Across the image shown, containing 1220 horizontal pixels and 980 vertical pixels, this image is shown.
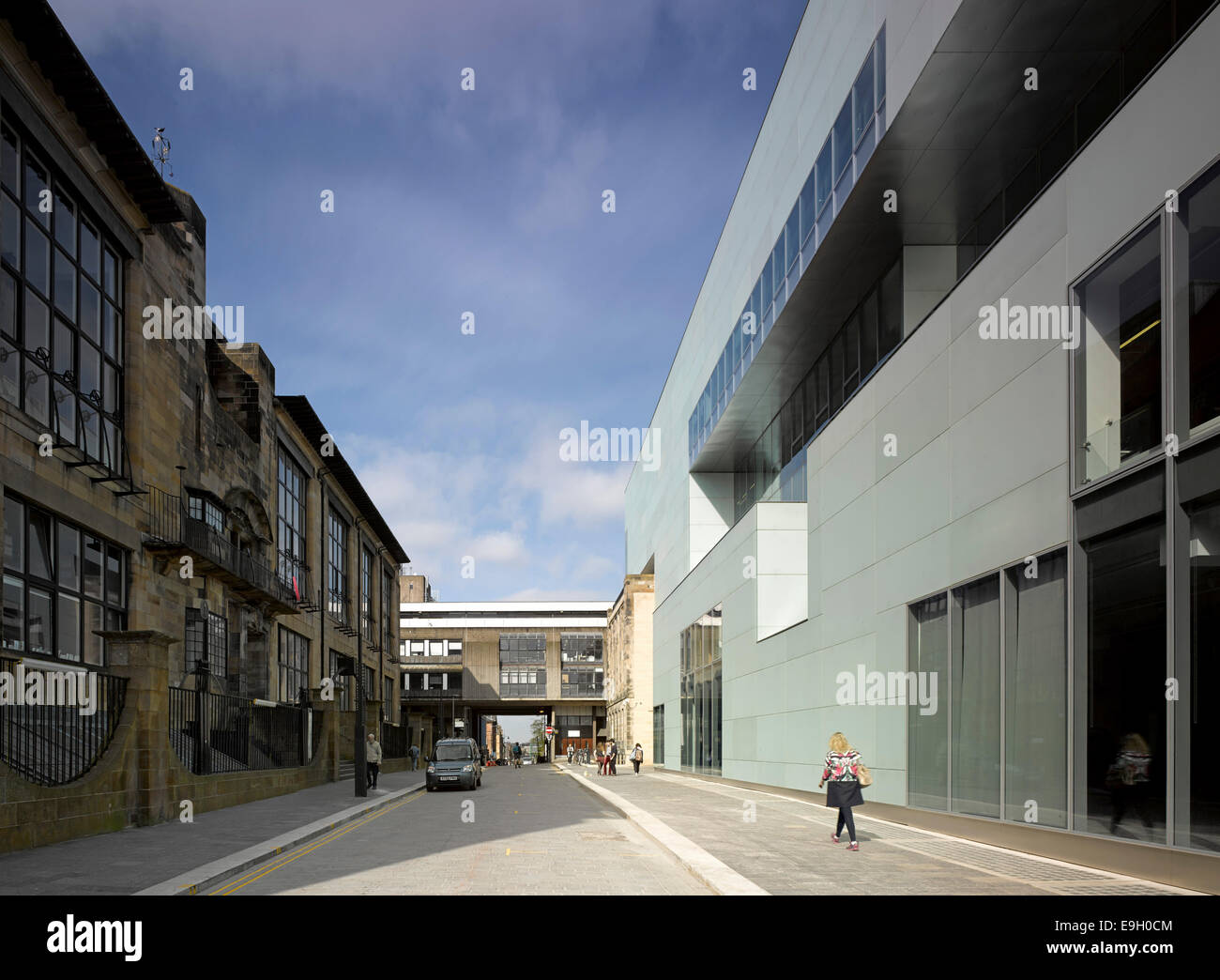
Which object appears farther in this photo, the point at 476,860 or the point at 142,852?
the point at 142,852

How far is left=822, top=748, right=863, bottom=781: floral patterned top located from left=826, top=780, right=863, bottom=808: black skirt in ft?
0.22

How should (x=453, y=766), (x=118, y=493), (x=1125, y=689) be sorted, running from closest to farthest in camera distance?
(x=1125, y=689) → (x=118, y=493) → (x=453, y=766)

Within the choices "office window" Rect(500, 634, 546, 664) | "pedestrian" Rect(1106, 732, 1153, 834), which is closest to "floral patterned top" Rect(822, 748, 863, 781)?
"pedestrian" Rect(1106, 732, 1153, 834)

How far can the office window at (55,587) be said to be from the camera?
65.1 ft

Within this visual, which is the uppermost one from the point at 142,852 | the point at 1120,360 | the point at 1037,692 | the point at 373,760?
the point at 1120,360

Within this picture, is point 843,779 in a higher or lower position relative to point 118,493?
lower

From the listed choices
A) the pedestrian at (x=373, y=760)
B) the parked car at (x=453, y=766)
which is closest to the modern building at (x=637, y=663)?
the parked car at (x=453, y=766)

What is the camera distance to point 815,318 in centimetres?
2955

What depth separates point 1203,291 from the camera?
11.6 m

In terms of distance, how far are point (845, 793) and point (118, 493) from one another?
16.7 metres

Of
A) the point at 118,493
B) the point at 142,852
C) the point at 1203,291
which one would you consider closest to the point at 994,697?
the point at 1203,291

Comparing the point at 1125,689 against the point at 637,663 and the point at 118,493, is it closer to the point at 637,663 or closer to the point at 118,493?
A: the point at 118,493

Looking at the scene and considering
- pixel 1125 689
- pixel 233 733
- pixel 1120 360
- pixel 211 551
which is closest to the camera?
pixel 1125 689

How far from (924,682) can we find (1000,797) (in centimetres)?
370
